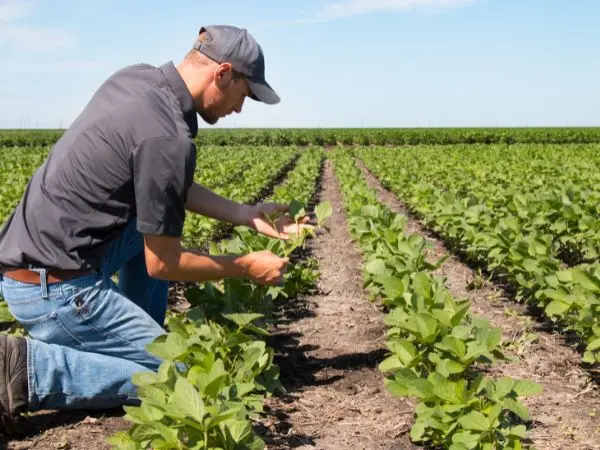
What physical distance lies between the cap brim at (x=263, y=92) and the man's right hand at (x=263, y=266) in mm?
668

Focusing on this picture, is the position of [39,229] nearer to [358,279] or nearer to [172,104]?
[172,104]

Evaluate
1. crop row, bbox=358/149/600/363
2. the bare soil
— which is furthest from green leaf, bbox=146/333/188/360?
→ crop row, bbox=358/149/600/363

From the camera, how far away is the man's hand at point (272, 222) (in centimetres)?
361

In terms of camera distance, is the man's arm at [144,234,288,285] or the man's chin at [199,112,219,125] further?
the man's chin at [199,112,219,125]

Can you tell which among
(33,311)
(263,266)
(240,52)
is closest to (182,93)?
(240,52)

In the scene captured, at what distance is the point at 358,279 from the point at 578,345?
2.37m

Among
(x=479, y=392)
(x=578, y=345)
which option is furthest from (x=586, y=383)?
(x=479, y=392)

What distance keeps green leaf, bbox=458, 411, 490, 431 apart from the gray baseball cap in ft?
4.90

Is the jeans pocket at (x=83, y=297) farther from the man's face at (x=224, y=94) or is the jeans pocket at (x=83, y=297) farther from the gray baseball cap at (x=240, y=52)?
the gray baseball cap at (x=240, y=52)

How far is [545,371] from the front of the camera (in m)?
4.02

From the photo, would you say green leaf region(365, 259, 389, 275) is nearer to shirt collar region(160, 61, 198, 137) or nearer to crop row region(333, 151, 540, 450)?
crop row region(333, 151, 540, 450)

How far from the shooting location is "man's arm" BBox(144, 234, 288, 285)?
2.82 metres

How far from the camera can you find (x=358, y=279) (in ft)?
21.1

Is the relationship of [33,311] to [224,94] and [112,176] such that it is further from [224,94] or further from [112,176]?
[224,94]
